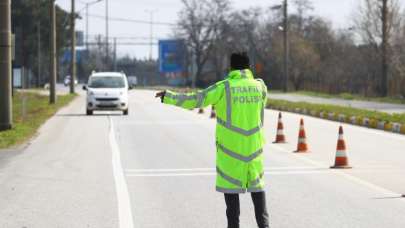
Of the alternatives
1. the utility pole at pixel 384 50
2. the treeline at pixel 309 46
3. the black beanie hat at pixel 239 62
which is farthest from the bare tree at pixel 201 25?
Result: the black beanie hat at pixel 239 62

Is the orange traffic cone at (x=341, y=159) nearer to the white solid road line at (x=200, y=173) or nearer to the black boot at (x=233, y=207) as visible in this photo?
the white solid road line at (x=200, y=173)

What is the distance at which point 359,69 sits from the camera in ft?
289

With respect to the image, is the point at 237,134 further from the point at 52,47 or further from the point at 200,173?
the point at 52,47

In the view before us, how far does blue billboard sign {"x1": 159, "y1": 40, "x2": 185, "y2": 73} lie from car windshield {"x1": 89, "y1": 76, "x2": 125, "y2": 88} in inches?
3209

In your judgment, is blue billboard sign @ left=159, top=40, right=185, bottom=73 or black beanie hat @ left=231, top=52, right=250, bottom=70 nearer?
black beanie hat @ left=231, top=52, right=250, bottom=70

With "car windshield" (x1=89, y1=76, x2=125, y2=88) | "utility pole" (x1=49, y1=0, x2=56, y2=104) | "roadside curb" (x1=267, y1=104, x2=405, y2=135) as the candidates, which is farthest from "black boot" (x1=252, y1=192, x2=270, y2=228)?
"utility pole" (x1=49, y1=0, x2=56, y2=104)

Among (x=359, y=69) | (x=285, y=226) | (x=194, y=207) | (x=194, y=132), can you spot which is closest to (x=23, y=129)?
(x=194, y=132)

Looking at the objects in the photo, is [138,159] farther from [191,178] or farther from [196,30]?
[196,30]

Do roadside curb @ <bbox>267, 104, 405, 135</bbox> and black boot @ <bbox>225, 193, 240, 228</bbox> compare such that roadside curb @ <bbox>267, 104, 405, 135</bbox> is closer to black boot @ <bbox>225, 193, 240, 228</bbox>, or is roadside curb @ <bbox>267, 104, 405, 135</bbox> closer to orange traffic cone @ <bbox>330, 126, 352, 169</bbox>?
orange traffic cone @ <bbox>330, 126, 352, 169</bbox>

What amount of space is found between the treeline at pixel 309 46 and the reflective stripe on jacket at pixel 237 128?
47276mm

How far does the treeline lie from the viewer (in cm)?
6438

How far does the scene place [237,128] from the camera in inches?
315

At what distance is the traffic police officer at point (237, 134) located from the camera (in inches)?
313

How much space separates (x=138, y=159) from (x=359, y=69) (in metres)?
72.0
